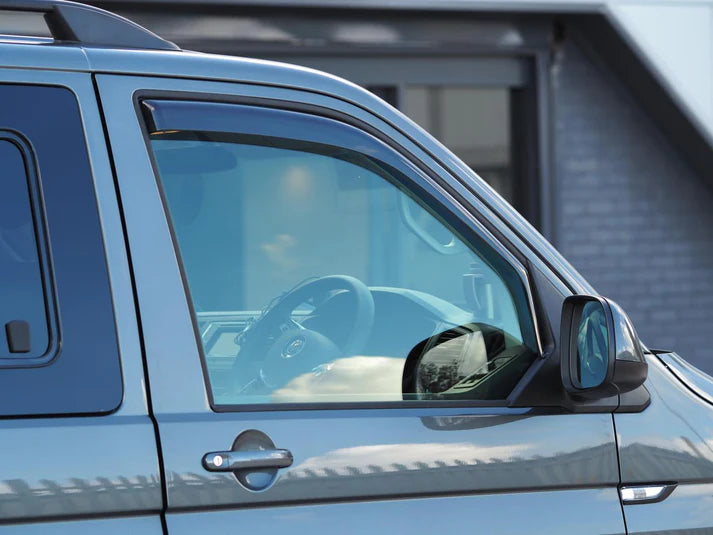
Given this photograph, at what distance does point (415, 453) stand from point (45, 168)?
2.70ft

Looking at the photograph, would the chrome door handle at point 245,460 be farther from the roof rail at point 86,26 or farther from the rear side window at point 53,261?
the roof rail at point 86,26

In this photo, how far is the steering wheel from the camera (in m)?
2.10

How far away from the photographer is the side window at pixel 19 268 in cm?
184

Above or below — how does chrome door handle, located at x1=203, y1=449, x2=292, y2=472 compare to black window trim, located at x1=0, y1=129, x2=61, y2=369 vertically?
below

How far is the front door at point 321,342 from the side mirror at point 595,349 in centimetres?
9

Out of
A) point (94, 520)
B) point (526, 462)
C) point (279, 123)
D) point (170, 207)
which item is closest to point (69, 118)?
point (170, 207)

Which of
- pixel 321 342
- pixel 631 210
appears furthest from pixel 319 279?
pixel 631 210

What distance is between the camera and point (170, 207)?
200 cm

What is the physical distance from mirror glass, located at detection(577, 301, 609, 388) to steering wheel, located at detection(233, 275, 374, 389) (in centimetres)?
41

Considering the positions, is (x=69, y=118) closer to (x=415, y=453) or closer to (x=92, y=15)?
(x=92, y=15)

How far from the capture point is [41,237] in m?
1.88

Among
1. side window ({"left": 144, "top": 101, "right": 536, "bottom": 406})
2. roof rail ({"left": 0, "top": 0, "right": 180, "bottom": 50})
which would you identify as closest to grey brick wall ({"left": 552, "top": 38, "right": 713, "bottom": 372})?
side window ({"left": 144, "top": 101, "right": 536, "bottom": 406})

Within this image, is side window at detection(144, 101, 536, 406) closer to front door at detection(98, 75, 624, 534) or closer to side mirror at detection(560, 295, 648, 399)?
front door at detection(98, 75, 624, 534)

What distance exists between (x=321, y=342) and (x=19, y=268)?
610mm
